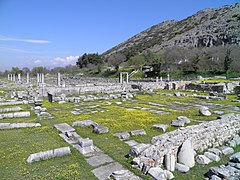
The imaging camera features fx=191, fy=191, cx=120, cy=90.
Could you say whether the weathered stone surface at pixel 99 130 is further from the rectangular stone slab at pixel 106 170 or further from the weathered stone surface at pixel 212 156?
the weathered stone surface at pixel 212 156

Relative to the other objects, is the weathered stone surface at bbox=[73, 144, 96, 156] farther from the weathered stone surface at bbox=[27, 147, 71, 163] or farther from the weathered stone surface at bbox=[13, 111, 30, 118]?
the weathered stone surface at bbox=[13, 111, 30, 118]

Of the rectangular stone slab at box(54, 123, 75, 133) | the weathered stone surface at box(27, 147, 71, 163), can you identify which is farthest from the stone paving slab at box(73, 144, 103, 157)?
the rectangular stone slab at box(54, 123, 75, 133)

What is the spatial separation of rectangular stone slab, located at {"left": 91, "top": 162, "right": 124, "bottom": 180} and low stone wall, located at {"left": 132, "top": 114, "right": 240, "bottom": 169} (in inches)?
30.3

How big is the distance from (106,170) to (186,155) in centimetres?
305

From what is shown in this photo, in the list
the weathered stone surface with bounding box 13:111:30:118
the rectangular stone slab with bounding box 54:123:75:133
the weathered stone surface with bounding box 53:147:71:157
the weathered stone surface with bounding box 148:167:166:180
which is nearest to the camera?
the weathered stone surface with bounding box 148:167:166:180

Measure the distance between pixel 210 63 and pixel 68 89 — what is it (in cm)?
4448

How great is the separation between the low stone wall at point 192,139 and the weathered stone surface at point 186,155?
23cm

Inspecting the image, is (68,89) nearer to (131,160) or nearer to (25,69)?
(131,160)

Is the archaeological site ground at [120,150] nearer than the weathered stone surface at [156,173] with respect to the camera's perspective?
No

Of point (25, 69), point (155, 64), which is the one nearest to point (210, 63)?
point (155, 64)

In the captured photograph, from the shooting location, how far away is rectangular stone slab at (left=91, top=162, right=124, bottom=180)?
5964 mm

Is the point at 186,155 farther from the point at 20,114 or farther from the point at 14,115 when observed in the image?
the point at 14,115

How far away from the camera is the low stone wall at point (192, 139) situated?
667cm

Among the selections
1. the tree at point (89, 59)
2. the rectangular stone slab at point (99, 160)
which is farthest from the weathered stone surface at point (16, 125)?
the tree at point (89, 59)
